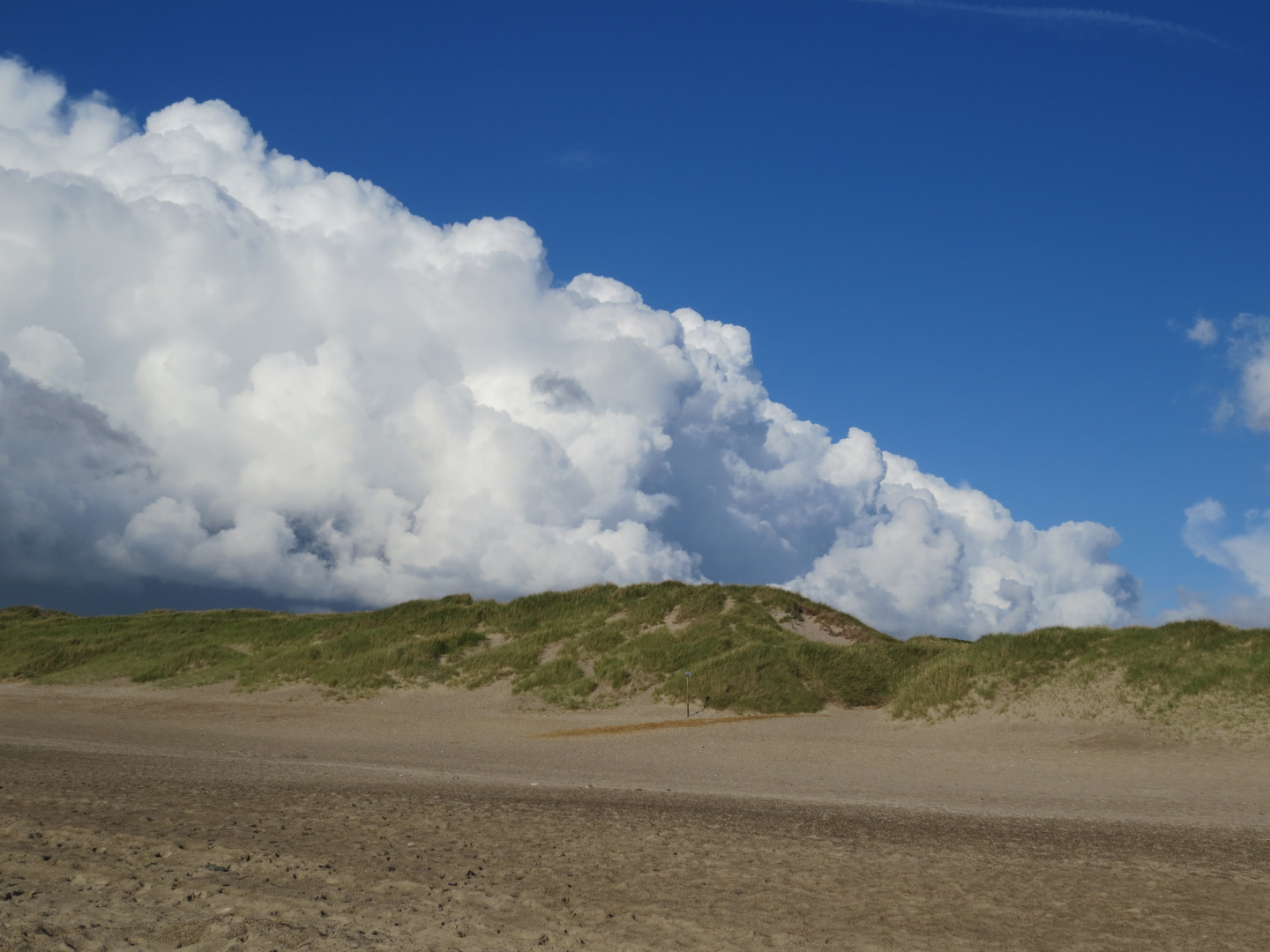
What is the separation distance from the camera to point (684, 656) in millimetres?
37812

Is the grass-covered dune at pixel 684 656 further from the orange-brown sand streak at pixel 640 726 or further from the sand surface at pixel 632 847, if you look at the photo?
the sand surface at pixel 632 847

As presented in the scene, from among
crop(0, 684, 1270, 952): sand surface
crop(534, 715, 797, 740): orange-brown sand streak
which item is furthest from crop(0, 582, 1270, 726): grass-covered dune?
crop(0, 684, 1270, 952): sand surface

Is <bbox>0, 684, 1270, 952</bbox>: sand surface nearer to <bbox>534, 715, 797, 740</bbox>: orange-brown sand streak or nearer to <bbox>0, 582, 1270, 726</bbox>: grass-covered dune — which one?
<bbox>0, 582, 1270, 726</bbox>: grass-covered dune

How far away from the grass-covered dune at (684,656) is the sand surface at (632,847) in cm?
447

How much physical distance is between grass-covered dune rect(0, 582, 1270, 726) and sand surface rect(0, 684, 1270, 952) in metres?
4.47

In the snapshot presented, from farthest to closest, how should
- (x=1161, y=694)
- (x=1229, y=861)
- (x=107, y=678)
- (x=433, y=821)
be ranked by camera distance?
(x=107, y=678), (x=1161, y=694), (x=433, y=821), (x=1229, y=861)

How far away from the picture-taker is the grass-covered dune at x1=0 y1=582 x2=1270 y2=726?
1075 inches

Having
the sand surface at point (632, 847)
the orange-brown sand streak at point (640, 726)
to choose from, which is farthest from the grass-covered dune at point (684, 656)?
the sand surface at point (632, 847)

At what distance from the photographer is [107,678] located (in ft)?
144

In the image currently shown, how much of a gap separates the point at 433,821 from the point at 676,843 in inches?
136

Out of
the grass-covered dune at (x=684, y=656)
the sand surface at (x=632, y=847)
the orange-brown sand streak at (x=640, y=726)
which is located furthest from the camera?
the orange-brown sand streak at (x=640, y=726)

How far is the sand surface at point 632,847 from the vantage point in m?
7.46

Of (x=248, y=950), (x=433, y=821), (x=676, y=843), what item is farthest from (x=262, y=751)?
(x=248, y=950)

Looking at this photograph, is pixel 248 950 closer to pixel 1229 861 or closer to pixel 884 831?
pixel 884 831
